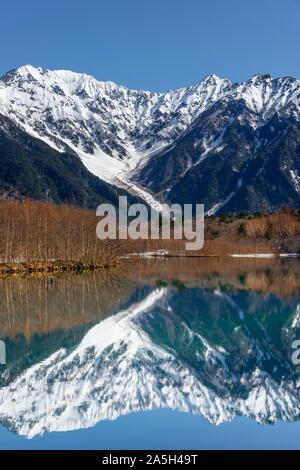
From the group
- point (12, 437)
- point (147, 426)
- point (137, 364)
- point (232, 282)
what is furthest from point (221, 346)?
point (232, 282)

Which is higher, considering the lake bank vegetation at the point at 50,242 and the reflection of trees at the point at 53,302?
the lake bank vegetation at the point at 50,242

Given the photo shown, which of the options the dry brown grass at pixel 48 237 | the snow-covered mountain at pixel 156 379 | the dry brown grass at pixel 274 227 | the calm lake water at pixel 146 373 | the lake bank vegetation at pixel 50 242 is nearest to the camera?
the calm lake water at pixel 146 373

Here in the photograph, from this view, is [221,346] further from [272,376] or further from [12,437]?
[12,437]

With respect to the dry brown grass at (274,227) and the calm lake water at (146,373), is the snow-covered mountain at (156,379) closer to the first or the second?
the calm lake water at (146,373)

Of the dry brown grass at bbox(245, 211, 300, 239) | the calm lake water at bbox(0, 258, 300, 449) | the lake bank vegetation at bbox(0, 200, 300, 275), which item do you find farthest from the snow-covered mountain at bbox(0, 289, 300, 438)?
the dry brown grass at bbox(245, 211, 300, 239)

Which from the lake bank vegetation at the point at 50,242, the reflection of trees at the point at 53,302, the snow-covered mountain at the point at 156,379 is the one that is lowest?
the snow-covered mountain at the point at 156,379

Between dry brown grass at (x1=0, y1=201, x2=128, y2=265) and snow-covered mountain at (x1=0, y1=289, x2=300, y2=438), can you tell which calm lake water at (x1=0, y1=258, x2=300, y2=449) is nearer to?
snow-covered mountain at (x1=0, y1=289, x2=300, y2=438)

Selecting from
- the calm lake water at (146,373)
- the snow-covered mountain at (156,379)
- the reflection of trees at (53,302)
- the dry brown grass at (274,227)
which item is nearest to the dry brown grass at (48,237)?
the reflection of trees at (53,302)
